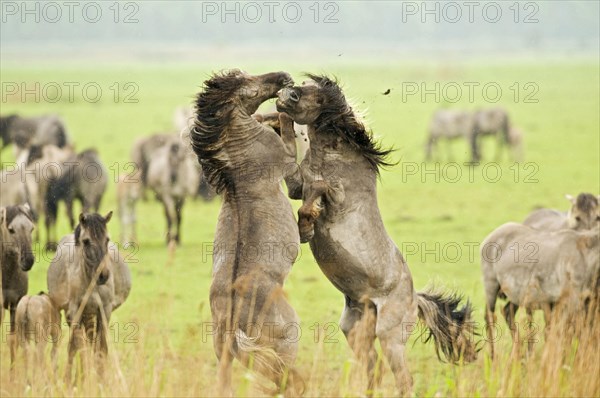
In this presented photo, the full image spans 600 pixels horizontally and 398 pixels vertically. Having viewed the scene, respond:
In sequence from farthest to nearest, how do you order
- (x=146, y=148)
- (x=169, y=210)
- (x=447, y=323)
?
1. (x=146, y=148)
2. (x=169, y=210)
3. (x=447, y=323)

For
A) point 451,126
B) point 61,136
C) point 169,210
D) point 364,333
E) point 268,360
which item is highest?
point 451,126

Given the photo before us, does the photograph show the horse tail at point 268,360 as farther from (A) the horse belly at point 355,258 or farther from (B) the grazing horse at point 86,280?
(B) the grazing horse at point 86,280

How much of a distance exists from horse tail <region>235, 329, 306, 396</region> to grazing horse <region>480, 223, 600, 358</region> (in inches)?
142

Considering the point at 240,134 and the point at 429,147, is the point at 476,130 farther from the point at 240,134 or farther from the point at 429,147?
the point at 240,134

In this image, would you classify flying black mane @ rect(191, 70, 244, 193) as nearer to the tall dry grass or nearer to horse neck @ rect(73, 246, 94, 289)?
the tall dry grass

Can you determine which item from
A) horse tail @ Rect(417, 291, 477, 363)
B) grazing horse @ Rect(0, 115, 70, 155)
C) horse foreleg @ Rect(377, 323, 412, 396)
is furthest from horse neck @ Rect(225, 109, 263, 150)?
grazing horse @ Rect(0, 115, 70, 155)

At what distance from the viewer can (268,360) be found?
708 centimetres

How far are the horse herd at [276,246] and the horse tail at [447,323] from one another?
0.01 meters

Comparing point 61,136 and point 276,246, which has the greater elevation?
point 61,136

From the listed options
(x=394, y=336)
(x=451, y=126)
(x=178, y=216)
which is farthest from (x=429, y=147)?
(x=394, y=336)

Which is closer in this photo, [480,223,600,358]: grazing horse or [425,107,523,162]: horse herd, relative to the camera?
[480,223,600,358]: grazing horse

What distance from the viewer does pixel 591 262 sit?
1044 cm

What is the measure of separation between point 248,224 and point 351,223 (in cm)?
105

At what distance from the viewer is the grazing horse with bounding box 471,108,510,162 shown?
34.8 meters
